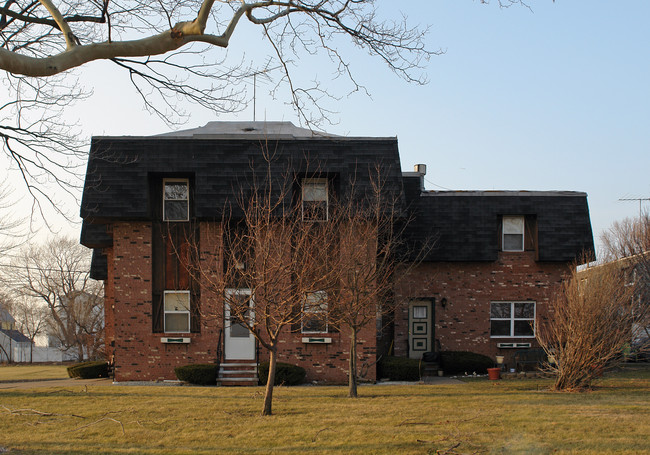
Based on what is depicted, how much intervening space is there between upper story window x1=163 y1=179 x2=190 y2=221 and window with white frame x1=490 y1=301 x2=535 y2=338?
11.1m

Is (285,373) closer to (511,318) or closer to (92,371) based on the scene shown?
(92,371)

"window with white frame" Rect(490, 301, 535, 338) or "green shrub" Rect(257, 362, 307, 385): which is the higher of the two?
"window with white frame" Rect(490, 301, 535, 338)

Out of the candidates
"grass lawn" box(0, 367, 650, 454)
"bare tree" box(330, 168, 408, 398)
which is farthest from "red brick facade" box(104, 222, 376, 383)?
"bare tree" box(330, 168, 408, 398)

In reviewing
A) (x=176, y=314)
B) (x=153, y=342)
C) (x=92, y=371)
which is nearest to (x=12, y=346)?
(x=92, y=371)

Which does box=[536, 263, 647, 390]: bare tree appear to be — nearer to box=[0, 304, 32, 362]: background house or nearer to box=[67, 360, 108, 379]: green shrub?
box=[67, 360, 108, 379]: green shrub

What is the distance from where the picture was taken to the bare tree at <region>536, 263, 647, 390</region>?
621 inches

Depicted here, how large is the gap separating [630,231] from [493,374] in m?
20.5

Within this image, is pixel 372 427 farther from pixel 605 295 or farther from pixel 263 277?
pixel 605 295

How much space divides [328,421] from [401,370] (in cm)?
795

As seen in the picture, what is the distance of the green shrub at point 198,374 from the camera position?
18438 mm

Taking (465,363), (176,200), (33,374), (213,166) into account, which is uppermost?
(213,166)

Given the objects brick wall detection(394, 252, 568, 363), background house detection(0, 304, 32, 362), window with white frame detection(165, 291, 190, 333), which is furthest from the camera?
background house detection(0, 304, 32, 362)

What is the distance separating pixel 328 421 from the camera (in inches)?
464

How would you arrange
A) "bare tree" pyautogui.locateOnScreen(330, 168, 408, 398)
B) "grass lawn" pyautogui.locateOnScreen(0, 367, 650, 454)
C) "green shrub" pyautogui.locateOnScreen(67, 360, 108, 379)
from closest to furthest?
1. "grass lawn" pyautogui.locateOnScreen(0, 367, 650, 454)
2. "bare tree" pyautogui.locateOnScreen(330, 168, 408, 398)
3. "green shrub" pyautogui.locateOnScreen(67, 360, 108, 379)
